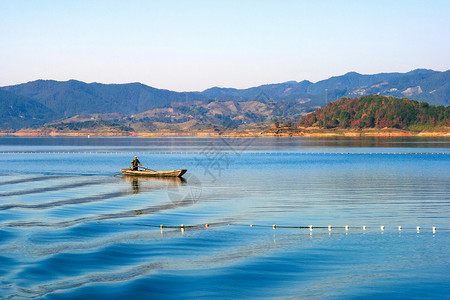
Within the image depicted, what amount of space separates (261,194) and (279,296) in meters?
26.3

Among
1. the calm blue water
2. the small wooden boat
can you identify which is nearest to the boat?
the small wooden boat

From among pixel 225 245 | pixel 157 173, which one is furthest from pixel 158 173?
pixel 225 245

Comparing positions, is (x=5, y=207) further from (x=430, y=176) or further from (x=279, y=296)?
(x=430, y=176)

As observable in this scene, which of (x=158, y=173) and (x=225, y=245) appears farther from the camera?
(x=158, y=173)

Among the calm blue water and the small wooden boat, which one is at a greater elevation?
the small wooden boat

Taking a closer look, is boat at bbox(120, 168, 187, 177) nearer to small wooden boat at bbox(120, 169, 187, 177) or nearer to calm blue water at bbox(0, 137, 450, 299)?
small wooden boat at bbox(120, 169, 187, 177)

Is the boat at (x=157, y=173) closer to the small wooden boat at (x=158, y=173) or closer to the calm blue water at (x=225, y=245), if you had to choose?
the small wooden boat at (x=158, y=173)

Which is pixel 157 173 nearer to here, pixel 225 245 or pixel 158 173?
pixel 158 173

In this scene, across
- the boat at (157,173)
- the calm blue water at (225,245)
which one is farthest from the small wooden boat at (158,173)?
the calm blue water at (225,245)

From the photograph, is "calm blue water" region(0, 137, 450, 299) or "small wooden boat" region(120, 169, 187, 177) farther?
"small wooden boat" region(120, 169, 187, 177)

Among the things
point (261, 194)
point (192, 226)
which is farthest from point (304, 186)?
point (192, 226)

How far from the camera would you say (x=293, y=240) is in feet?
85.2

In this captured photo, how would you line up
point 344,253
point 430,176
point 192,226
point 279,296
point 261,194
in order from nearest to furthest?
point 279,296, point 344,253, point 192,226, point 261,194, point 430,176

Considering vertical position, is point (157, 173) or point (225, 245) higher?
point (157, 173)
